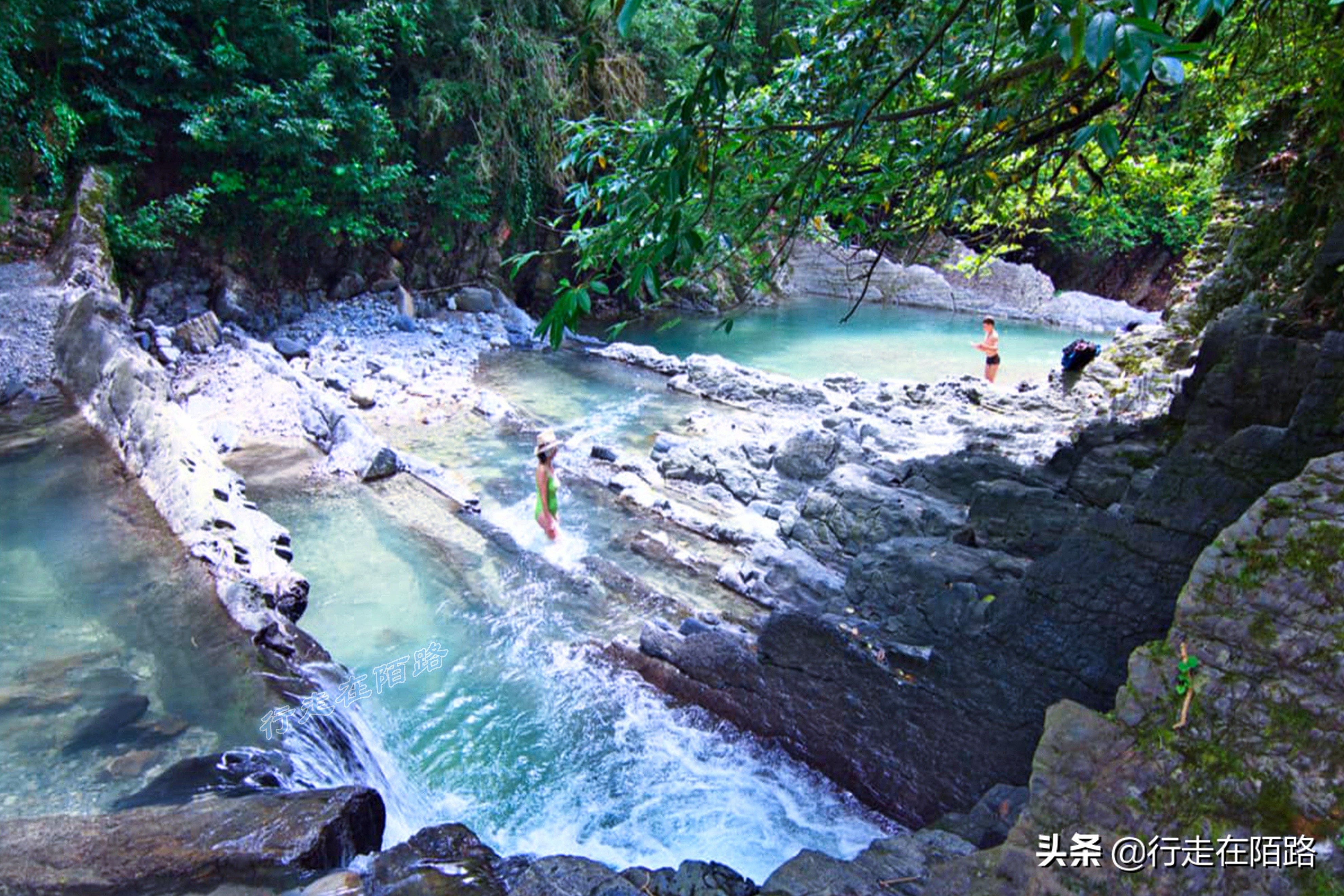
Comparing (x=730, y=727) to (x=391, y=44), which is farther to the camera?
(x=391, y=44)

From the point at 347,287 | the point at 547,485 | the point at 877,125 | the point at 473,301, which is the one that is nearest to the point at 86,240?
the point at 347,287

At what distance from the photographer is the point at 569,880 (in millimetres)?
2912

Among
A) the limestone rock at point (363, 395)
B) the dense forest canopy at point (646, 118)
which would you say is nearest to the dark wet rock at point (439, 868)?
the dense forest canopy at point (646, 118)

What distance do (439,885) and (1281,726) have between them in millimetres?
2936

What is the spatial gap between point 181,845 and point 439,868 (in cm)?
105

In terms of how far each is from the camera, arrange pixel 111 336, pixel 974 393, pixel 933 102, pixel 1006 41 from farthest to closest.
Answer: pixel 974 393 < pixel 111 336 < pixel 933 102 < pixel 1006 41

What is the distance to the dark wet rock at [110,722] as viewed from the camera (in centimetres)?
378

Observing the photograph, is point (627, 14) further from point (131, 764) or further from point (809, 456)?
point (809, 456)

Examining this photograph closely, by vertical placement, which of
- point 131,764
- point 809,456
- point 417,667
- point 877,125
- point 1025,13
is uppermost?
point 877,125

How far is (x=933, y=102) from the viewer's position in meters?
3.60

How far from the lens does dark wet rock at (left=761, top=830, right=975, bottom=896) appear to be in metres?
2.89

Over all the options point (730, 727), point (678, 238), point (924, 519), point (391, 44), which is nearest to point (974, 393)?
point (924, 519)

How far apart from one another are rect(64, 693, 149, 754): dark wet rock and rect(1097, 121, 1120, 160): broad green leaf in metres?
5.14

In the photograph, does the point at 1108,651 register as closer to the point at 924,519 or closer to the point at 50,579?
the point at 924,519
